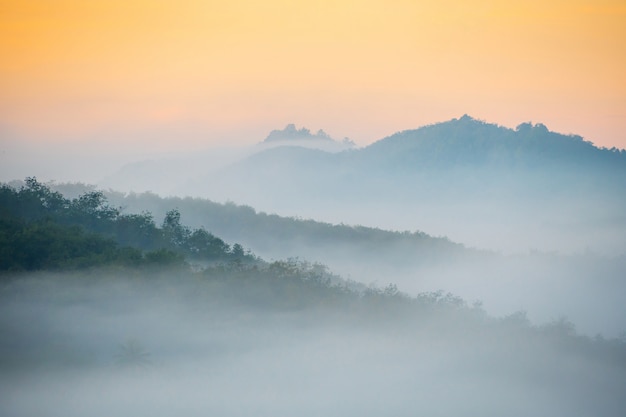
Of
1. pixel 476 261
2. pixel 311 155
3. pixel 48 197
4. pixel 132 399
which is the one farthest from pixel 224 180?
pixel 132 399

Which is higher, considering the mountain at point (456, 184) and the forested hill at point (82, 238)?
the mountain at point (456, 184)

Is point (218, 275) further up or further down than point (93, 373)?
further up

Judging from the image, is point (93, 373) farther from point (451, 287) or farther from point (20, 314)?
point (451, 287)

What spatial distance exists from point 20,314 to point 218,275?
9.87 meters

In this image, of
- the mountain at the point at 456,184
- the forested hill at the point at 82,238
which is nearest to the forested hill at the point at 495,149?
the mountain at the point at 456,184

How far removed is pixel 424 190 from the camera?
175625 mm

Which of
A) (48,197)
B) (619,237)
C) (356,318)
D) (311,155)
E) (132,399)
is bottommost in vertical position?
(132,399)

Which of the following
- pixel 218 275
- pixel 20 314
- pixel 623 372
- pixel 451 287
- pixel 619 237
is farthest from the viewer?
pixel 619 237

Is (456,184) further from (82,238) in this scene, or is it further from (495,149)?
(82,238)

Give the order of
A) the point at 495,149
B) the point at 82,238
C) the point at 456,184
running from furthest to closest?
the point at 456,184 < the point at 495,149 < the point at 82,238

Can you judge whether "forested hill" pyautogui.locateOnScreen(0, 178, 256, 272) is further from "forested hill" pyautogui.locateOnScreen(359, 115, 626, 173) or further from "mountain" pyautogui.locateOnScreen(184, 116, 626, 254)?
"forested hill" pyautogui.locateOnScreen(359, 115, 626, 173)

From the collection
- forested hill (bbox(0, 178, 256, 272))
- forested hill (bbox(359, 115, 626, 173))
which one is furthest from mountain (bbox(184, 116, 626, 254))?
forested hill (bbox(0, 178, 256, 272))

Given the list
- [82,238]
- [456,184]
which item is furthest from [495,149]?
[82,238]

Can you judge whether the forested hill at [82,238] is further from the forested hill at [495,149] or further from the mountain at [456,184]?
the forested hill at [495,149]
